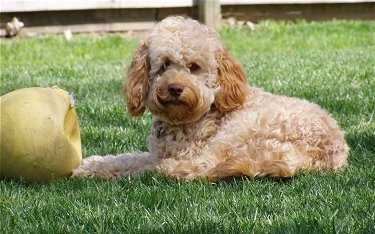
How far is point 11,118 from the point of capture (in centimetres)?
508

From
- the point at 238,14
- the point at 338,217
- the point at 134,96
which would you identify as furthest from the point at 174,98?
the point at 238,14

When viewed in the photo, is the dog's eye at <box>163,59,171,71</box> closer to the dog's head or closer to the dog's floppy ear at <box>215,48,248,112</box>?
the dog's head

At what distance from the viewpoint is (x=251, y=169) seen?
4.90 metres

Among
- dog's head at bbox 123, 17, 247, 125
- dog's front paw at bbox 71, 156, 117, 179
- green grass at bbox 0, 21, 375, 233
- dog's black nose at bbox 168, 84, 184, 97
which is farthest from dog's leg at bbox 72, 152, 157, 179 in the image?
dog's black nose at bbox 168, 84, 184, 97

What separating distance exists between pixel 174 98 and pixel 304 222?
133 cm

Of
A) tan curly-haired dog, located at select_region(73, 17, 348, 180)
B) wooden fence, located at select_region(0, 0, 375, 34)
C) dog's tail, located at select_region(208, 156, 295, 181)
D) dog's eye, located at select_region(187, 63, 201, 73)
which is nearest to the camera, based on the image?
dog's tail, located at select_region(208, 156, 295, 181)

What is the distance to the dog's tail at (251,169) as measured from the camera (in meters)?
4.89

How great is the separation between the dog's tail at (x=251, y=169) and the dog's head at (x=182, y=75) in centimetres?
40

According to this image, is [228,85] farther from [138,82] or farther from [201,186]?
[201,186]

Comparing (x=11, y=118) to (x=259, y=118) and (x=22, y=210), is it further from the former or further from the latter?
(x=259, y=118)

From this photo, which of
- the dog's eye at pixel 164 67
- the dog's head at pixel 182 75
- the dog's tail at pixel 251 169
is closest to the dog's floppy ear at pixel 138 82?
the dog's head at pixel 182 75

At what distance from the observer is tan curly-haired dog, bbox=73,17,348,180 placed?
502cm

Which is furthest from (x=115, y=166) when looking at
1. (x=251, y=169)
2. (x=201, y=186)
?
(x=251, y=169)

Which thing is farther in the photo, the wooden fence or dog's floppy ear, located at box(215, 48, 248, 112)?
the wooden fence
